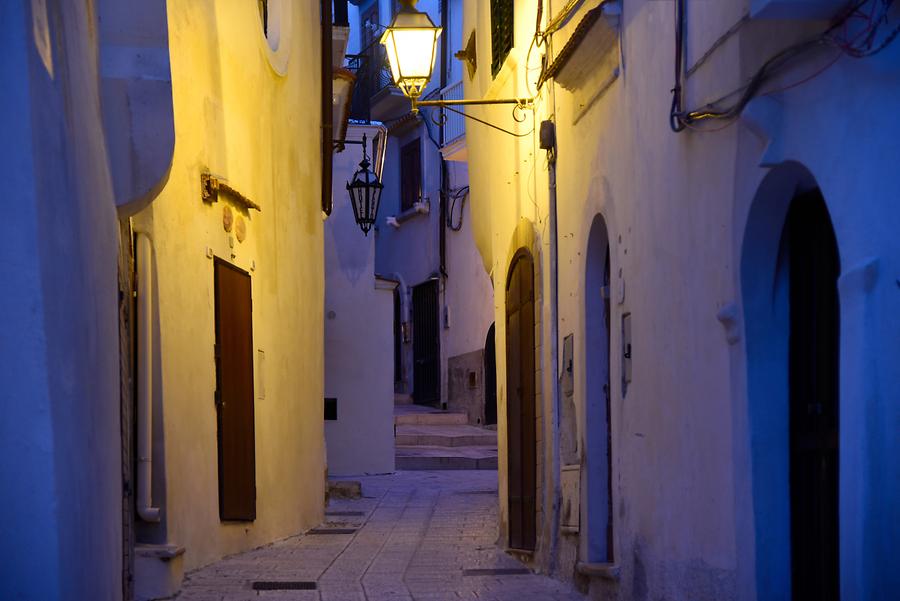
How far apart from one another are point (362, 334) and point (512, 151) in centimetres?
1090

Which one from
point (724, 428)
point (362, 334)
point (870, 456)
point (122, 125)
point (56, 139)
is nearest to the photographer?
point (870, 456)

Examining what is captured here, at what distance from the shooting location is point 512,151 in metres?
12.9

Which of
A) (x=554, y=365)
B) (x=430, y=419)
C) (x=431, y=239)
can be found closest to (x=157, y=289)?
(x=554, y=365)

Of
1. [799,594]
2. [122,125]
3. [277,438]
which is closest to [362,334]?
[277,438]

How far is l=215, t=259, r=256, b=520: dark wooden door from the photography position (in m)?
11.4

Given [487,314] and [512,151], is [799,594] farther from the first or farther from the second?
[487,314]

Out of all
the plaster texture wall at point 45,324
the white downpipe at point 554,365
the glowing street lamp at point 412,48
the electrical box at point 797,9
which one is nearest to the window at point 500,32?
the glowing street lamp at point 412,48

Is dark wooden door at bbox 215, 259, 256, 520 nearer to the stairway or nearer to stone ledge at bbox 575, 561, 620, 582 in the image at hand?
stone ledge at bbox 575, 561, 620, 582

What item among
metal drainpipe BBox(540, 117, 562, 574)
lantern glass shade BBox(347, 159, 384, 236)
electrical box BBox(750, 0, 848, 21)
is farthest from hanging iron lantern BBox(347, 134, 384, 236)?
electrical box BBox(750, 0, 848, 21)

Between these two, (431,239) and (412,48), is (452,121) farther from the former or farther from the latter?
(412,48)

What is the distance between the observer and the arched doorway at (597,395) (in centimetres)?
965

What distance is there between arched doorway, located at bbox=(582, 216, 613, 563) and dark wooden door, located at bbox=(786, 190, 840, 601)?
11.9 feet

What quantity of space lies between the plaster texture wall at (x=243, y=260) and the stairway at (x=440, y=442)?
295 inches

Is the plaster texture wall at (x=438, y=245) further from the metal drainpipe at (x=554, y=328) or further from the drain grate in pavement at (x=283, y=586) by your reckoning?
the drain grate in pavement at (x=283, y=586)
